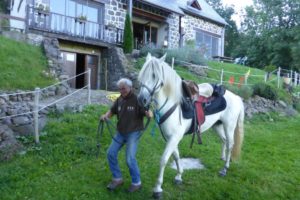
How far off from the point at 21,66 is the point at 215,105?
7950 millimetres

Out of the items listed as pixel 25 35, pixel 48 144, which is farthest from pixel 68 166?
pixel 25 35

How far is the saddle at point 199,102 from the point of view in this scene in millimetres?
6281

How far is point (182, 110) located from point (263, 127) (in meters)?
7.32

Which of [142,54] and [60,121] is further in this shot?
[142,54]

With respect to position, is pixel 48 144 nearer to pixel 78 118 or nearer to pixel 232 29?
pixel 78 118

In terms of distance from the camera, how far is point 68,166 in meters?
6.88

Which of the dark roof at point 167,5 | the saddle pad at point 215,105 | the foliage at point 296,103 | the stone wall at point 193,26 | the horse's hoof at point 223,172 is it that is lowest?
the horse's hoof at point 223,172

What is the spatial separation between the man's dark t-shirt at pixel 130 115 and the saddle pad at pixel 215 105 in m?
1.57

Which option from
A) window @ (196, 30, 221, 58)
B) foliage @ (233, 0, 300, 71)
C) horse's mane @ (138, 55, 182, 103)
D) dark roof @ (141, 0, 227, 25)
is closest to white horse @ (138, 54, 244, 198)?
horse's mane @ (138, 55, 182, 103)

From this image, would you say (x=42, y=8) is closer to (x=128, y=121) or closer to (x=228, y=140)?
(x=228, y=140)

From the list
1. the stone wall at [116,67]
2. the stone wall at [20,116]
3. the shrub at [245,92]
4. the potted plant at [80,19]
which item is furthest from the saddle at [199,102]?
the potted plant at [80,19]

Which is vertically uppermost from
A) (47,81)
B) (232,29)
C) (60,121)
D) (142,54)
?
(232,29)

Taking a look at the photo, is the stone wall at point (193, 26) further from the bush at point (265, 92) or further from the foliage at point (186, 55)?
the bush at point (265, 92)

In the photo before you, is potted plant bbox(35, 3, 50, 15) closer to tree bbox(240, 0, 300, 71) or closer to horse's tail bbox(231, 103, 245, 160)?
horse's tail bbox(231, 103, 245, 160)
